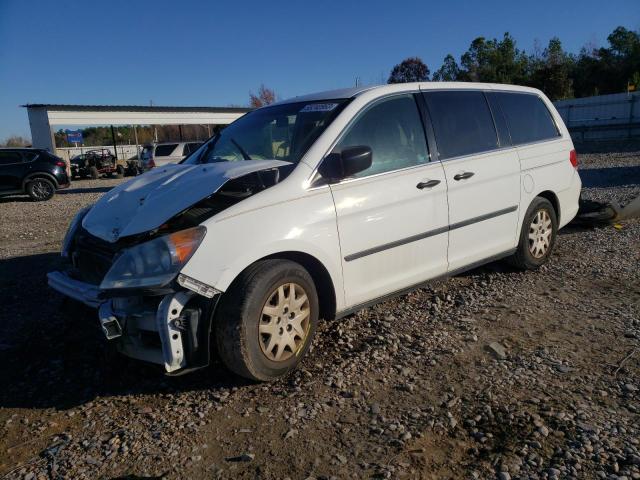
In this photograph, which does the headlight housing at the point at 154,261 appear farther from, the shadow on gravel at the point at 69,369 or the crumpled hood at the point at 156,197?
the shadow on gravel at the point at 69,369

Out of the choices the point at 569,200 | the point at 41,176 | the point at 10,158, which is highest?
the point at 10,158

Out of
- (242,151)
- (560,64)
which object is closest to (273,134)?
(242,151)

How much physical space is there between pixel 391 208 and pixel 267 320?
1255 millimetres

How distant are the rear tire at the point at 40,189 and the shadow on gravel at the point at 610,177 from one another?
1512cm

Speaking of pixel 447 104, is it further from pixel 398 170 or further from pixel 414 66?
pixel 414 66

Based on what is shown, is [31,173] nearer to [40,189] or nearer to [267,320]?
[40,189]

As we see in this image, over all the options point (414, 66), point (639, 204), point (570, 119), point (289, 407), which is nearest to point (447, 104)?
point (289, 407)

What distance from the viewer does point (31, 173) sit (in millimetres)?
14781

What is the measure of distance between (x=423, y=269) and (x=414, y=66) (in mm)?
52060

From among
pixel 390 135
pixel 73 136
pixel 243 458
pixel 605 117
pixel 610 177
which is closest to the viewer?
pixel 243 458

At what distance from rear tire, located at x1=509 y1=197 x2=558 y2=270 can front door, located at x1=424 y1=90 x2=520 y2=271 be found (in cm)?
23

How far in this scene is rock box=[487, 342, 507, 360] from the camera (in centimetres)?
340

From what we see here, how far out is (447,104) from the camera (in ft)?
14.1

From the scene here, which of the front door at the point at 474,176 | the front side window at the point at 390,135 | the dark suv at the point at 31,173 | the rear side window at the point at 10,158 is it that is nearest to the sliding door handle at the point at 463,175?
the front door at the point at 474,176
